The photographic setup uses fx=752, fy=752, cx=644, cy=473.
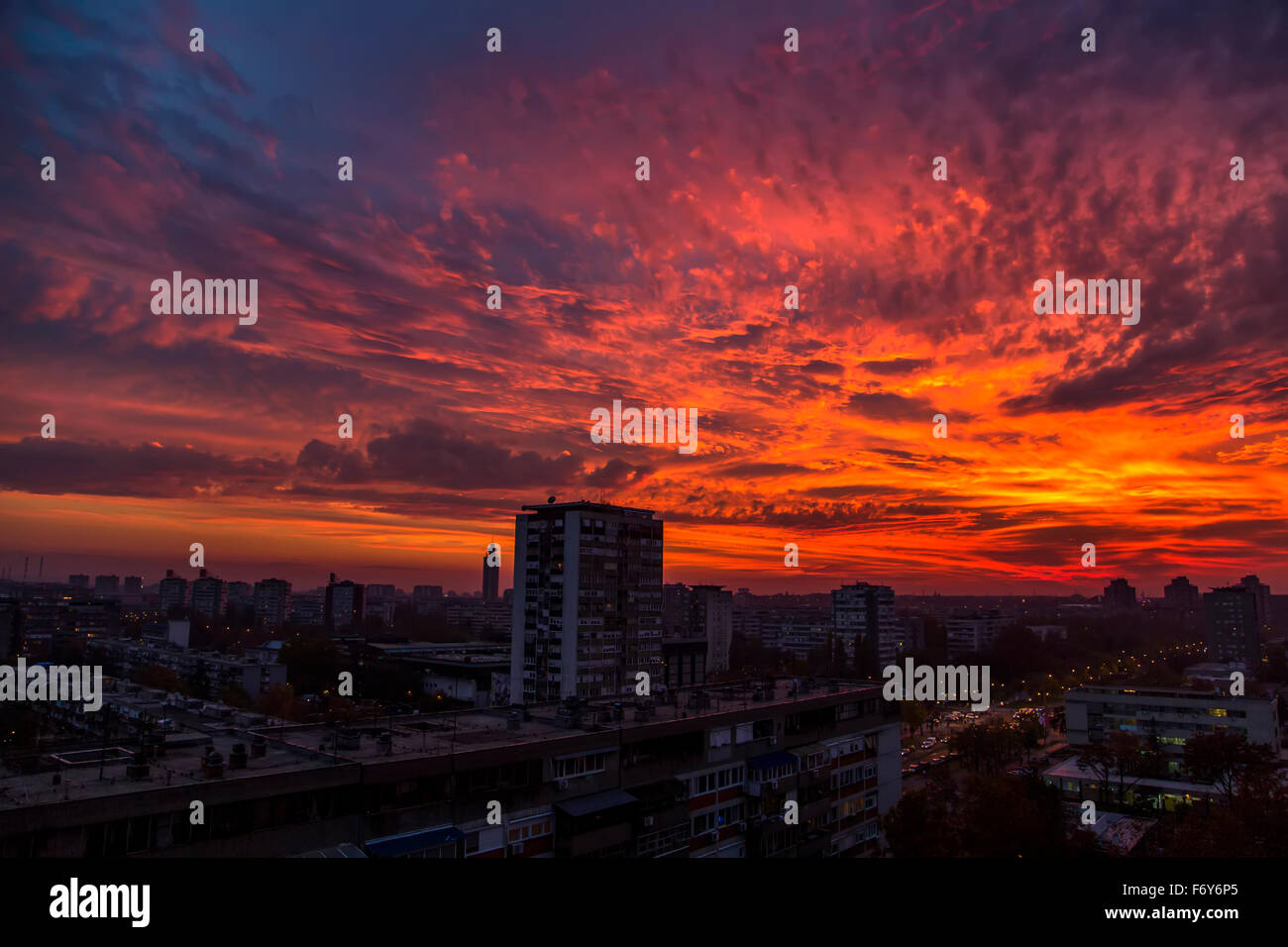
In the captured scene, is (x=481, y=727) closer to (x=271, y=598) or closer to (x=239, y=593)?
(x=271, y=598)

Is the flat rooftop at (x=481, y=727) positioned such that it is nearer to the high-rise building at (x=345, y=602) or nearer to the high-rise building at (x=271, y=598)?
the high-rise building at (x=345, y=602)

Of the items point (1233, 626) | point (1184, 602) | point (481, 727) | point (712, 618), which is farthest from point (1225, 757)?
point (1184, 602)

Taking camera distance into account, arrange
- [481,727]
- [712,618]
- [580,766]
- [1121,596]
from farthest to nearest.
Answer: [1121,596], [712,618], [481,727], [580,766]

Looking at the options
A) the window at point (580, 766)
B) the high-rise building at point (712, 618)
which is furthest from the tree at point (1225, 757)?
the high-rise building at point (712, 618)

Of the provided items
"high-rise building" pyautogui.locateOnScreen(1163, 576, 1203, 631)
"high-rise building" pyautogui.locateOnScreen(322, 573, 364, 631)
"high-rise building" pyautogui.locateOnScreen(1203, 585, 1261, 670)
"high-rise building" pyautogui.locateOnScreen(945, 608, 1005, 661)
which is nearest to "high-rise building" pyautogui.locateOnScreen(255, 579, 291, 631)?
"high-rise building" pyautogui.locateOnScreen(322, 573, 364, 631)

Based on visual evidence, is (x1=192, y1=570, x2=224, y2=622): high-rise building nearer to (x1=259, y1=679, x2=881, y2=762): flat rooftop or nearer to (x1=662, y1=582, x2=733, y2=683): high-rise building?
(x1=662, y1=582, x2=733, y2=683): high-rise building

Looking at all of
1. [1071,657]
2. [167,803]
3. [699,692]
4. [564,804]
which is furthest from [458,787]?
[1071,657]
